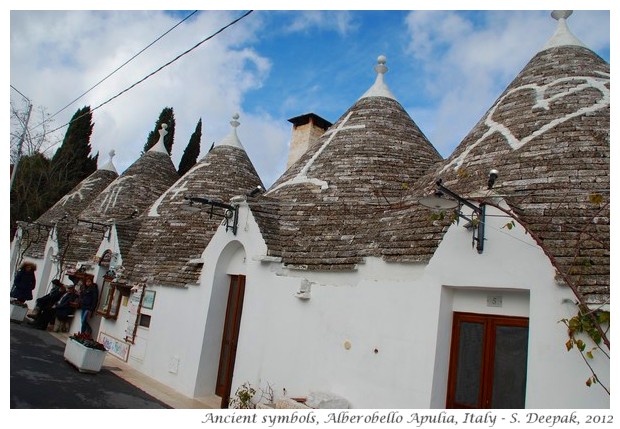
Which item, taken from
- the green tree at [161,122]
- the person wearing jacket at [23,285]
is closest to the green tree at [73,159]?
the green tree at [161,122]

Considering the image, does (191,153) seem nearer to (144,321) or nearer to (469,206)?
(144,321)

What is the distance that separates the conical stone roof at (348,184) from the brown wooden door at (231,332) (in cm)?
155

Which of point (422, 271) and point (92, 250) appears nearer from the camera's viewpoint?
point (422, 271)

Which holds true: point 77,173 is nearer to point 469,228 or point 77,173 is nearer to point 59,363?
point 59,363

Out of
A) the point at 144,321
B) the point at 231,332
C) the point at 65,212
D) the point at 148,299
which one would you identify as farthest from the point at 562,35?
the point at 65,212

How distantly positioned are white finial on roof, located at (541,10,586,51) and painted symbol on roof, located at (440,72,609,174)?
1031 mm

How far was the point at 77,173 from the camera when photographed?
26469mm

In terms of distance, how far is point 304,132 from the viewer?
1557 centimetres

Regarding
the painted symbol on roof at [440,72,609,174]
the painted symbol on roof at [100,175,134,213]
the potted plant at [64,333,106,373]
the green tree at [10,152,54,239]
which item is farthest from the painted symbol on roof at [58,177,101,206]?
the painted symbol on roof at [440,72,609,174]

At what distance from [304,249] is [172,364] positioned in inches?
155

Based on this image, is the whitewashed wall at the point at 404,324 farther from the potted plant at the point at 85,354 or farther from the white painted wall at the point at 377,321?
the potted plant at the point at 85,354

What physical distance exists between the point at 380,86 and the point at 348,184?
131 inches

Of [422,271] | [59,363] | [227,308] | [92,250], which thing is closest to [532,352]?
[422,271]

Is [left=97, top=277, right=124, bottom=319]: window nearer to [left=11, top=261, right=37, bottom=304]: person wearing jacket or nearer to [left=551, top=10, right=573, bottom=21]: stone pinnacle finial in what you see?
[left=11, top=261, right=37, bottom=304]: person wearing jacket
